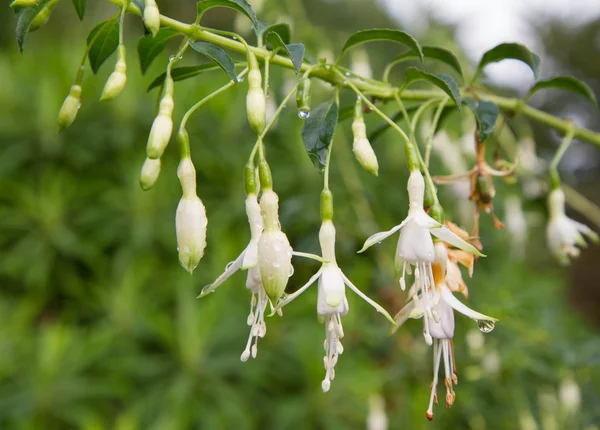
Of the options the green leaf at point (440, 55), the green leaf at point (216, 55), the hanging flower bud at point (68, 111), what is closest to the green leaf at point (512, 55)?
the green leaf at point (440, 55)

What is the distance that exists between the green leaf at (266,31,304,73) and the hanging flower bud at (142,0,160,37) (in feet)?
0.29

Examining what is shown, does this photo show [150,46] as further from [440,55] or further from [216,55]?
[440,55]

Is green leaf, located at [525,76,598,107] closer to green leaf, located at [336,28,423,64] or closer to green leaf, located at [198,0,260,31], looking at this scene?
green leaf, located at [336,28,423,64]

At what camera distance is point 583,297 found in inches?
176

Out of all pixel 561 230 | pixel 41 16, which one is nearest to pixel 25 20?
pixel 41 16

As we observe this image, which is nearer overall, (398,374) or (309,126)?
(309,126)

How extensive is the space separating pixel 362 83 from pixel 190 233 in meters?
0.21

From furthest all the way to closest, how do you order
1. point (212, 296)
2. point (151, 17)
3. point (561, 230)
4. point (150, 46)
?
point (212, 296), point (561, 230), point (150, 46), point (151, 17)

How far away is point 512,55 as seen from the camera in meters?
0.55

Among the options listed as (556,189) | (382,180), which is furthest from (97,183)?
(556,189)

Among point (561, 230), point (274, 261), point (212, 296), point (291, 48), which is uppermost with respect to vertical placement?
point (291, 48)

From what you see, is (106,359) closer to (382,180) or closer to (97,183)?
(97,183)

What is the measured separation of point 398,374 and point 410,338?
0.08 metres

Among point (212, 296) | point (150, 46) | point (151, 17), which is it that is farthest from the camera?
point (212, 296)
